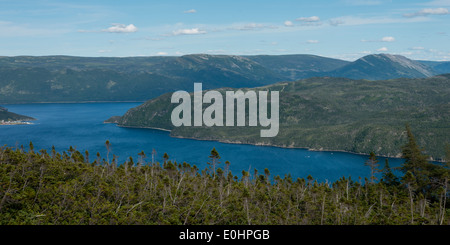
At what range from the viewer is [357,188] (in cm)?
13762

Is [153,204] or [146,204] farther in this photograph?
[146,204]

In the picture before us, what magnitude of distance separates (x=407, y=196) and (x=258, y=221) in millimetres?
66717

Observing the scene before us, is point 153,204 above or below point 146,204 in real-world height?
above

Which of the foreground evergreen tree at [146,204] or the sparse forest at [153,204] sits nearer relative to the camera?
the foreground evergreen tree at [146,204]

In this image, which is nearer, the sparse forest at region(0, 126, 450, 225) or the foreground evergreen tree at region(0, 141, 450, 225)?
the foreground evergreen tree at region(0, 141, 450, 225)
